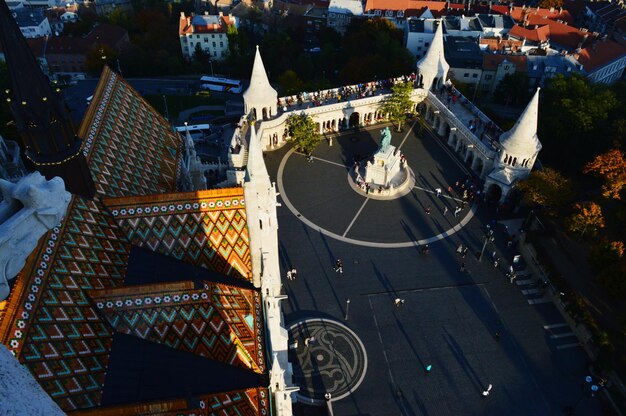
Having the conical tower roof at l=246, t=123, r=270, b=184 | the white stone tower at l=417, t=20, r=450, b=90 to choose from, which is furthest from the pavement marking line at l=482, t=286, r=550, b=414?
the white stone tower at l=417, t=20, r=450, b=90

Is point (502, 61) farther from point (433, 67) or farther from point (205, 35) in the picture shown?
point (205, 35)

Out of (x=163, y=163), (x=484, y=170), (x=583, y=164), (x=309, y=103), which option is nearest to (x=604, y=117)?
(x=583, y=164)

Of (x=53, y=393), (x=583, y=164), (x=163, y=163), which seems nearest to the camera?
(x=53, y=393)

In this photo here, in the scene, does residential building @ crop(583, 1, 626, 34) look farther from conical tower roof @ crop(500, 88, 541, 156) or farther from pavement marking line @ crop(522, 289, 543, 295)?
pavement marking line @ crop(522, 289, 543, 295)

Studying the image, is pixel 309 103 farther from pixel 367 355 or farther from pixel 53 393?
pixel 53 393

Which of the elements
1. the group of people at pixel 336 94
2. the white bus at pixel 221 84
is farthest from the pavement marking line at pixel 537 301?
the white bus at pixel 221 84

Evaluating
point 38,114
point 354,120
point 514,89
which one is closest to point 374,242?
point 354,120
